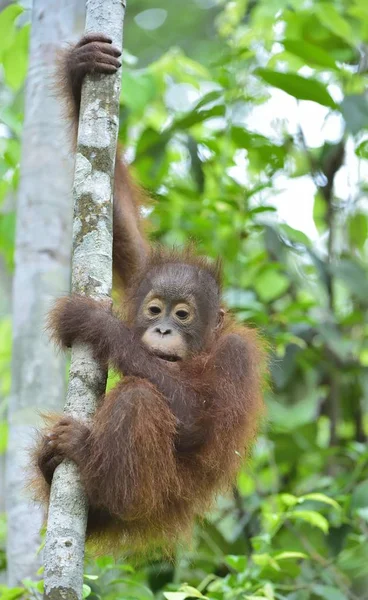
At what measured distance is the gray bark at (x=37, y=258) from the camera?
3.75m

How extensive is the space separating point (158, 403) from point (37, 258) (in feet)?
4.23

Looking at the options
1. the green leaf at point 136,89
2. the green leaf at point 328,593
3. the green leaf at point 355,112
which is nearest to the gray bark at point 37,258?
the green leaf at point 136,89

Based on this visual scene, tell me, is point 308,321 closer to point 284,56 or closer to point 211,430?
point 284,56

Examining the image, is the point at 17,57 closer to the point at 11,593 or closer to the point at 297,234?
the point at 297,234

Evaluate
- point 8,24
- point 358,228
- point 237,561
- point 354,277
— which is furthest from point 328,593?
point 8,24

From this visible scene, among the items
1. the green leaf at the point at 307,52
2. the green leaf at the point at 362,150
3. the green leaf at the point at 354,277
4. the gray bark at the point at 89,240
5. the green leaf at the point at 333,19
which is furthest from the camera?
the green leaf at the point at 354,277

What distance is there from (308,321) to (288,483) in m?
1.09

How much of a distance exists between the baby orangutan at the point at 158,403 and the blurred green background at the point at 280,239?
63cm

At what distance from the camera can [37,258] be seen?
13.2 feet

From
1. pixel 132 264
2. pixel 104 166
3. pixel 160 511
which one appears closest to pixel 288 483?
pixel 132 264

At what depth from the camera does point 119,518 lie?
3.05 metres

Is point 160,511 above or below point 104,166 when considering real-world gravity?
below

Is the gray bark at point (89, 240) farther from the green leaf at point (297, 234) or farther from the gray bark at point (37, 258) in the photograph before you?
the green leaf at point (297, 234)

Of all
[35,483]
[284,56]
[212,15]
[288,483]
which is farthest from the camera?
[212,15]
